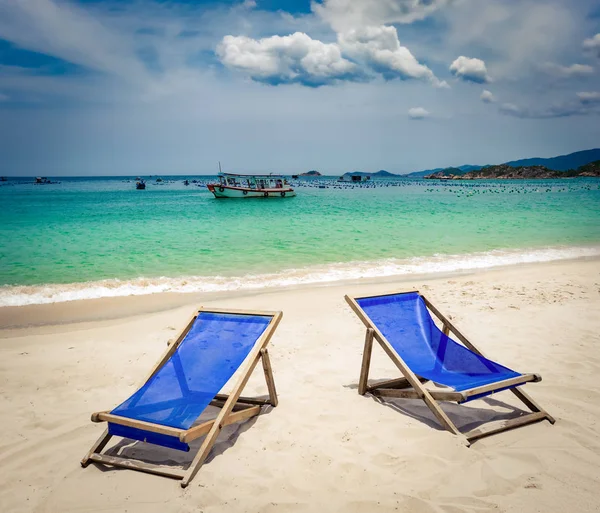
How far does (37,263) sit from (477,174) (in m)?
147

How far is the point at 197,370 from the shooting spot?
345 centimetres

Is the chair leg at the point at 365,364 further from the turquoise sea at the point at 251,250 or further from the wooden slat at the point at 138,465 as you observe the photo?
the turquoise sea at the point at 251,250

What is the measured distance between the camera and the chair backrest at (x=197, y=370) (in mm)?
3014

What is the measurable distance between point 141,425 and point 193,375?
71cm

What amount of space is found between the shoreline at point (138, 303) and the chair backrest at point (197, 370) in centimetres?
415

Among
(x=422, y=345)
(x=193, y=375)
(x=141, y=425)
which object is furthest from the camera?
(x=422, y=345)

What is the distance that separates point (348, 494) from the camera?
2625 mm

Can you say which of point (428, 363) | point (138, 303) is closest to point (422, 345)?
point (428, 363)

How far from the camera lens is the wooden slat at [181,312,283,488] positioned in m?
2.79

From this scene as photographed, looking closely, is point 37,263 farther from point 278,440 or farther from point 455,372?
point 455,372

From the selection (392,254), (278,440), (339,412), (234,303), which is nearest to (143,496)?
(278,440)

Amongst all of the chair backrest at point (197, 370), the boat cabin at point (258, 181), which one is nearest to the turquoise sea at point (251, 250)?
the chair backrest at point (197, 370)

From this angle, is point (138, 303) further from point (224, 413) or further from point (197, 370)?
point (224, 413)

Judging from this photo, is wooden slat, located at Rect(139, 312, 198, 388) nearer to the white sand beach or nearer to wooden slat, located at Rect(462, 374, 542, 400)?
the white sand beach
